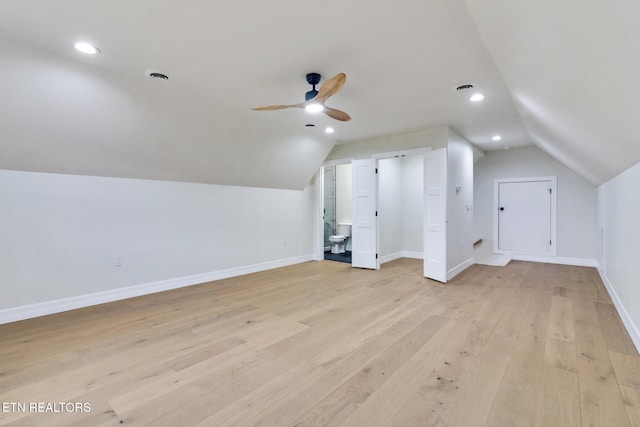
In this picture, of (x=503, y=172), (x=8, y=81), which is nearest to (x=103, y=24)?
(x=8, y=81)

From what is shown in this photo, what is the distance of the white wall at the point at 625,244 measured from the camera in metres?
2.51

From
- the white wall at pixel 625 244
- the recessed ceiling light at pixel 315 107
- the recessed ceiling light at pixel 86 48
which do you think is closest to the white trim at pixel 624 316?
the white wall at pixel 625 244

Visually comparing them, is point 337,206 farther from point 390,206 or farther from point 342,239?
point 390,206

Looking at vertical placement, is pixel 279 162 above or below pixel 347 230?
above

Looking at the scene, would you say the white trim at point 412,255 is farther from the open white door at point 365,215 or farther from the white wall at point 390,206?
the open white door at point 365,215

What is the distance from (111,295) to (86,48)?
2.81 m

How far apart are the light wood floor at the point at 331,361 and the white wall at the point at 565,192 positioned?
2433mm

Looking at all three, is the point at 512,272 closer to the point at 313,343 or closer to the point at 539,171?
the point at 539,171

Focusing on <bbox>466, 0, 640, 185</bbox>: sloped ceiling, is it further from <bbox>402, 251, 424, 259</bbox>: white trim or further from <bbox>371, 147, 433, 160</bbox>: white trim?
<bbox>402, 251, 424, 259</bbox>: white trim

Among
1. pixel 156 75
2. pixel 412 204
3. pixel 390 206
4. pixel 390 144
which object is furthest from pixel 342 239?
pixel 156 75

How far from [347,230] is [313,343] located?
4.82 meters

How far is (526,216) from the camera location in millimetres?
6375

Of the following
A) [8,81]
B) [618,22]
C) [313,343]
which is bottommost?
[313,343]

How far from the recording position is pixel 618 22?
1.02 metres
